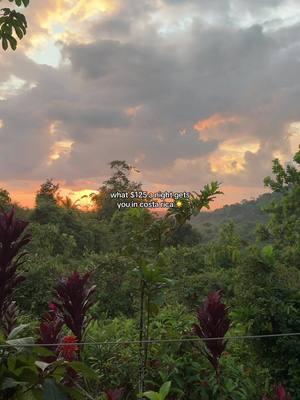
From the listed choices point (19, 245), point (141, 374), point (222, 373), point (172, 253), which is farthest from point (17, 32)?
point (172, 253)

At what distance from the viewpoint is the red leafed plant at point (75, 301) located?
3.35 metres

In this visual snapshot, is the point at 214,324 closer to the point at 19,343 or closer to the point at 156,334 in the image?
the point at 156,334

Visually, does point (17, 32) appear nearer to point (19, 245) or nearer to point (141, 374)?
point (19, 245)

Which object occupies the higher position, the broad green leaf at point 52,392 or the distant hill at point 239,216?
the distant hill at point 239,216

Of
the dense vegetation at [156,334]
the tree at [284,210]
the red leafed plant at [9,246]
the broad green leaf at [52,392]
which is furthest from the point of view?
the tree at [284,210]

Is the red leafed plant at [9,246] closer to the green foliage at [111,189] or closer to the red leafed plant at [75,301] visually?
the red leafed plant at [75,301]

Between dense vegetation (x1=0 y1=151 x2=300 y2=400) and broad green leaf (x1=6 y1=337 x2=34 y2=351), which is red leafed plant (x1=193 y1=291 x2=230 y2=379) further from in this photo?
broad green leaf (x1=6 y1=337 x2=34 y2=351)

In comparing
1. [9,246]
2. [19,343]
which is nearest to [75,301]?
[9,246]

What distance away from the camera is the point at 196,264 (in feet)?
44.3

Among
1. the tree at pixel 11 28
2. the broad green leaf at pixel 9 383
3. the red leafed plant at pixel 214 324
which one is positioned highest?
the tree at pixel 11 28

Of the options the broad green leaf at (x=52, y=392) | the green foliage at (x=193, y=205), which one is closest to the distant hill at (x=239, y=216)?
the green foliage at (x=193, y=205)

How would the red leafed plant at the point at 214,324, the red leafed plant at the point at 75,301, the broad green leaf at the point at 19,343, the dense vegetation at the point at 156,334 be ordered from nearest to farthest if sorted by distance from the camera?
the broad green leaf at the point at 19,343 → the dense vegetation at the point at 156,334 → the red leafed plant at the point at 75,301 → the red leafed plant at the point at 214,324

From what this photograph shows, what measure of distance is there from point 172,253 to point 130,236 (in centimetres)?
852

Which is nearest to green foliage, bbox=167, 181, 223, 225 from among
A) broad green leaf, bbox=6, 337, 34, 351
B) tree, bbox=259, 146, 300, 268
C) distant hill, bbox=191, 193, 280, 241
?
broad green leaf, bbox=6, 337, 34, 351
